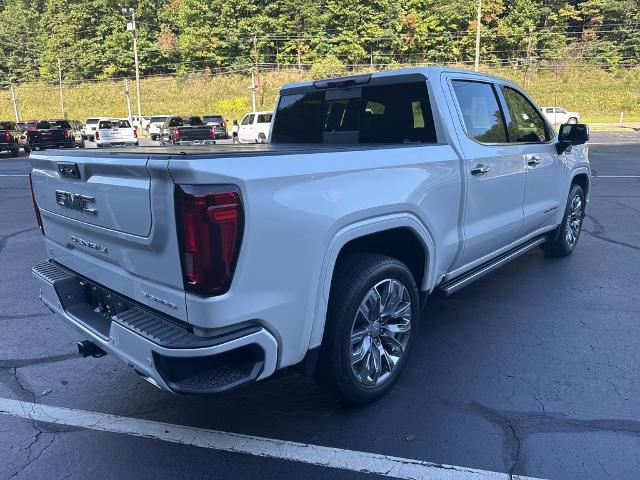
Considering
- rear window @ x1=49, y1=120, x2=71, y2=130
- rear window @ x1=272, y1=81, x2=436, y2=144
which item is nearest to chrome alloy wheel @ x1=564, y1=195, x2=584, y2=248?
rear window @ x1=272, y1=81, x2=436, y2=144

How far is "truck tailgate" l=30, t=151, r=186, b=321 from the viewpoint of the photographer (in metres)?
2.21

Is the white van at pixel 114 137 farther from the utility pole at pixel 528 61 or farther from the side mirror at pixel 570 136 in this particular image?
the utility pole at pixel 528 61

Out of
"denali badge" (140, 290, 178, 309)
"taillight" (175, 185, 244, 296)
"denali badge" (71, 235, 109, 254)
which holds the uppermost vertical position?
"taillight" (175, 185, 244, 296)

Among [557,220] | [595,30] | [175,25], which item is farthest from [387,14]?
[557,220]

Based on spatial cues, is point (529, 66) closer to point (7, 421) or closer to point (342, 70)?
point (342, 70)

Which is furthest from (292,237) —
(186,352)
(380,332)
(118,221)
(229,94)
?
(229,94)

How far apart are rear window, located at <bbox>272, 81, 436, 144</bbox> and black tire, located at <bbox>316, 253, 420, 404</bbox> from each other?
3.88 feet

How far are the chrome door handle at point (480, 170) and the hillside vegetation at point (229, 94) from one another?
47.2 metres

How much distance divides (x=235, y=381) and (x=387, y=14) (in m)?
66.0

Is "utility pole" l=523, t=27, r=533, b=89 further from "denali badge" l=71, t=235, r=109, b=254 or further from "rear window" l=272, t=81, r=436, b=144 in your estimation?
"denali badge" l=71, t=235, r=109, b=254

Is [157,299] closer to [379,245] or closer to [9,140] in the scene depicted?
[379,245]

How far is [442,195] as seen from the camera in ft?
11.0

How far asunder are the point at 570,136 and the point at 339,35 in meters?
63.1

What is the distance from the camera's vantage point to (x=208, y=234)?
2.11 metres
